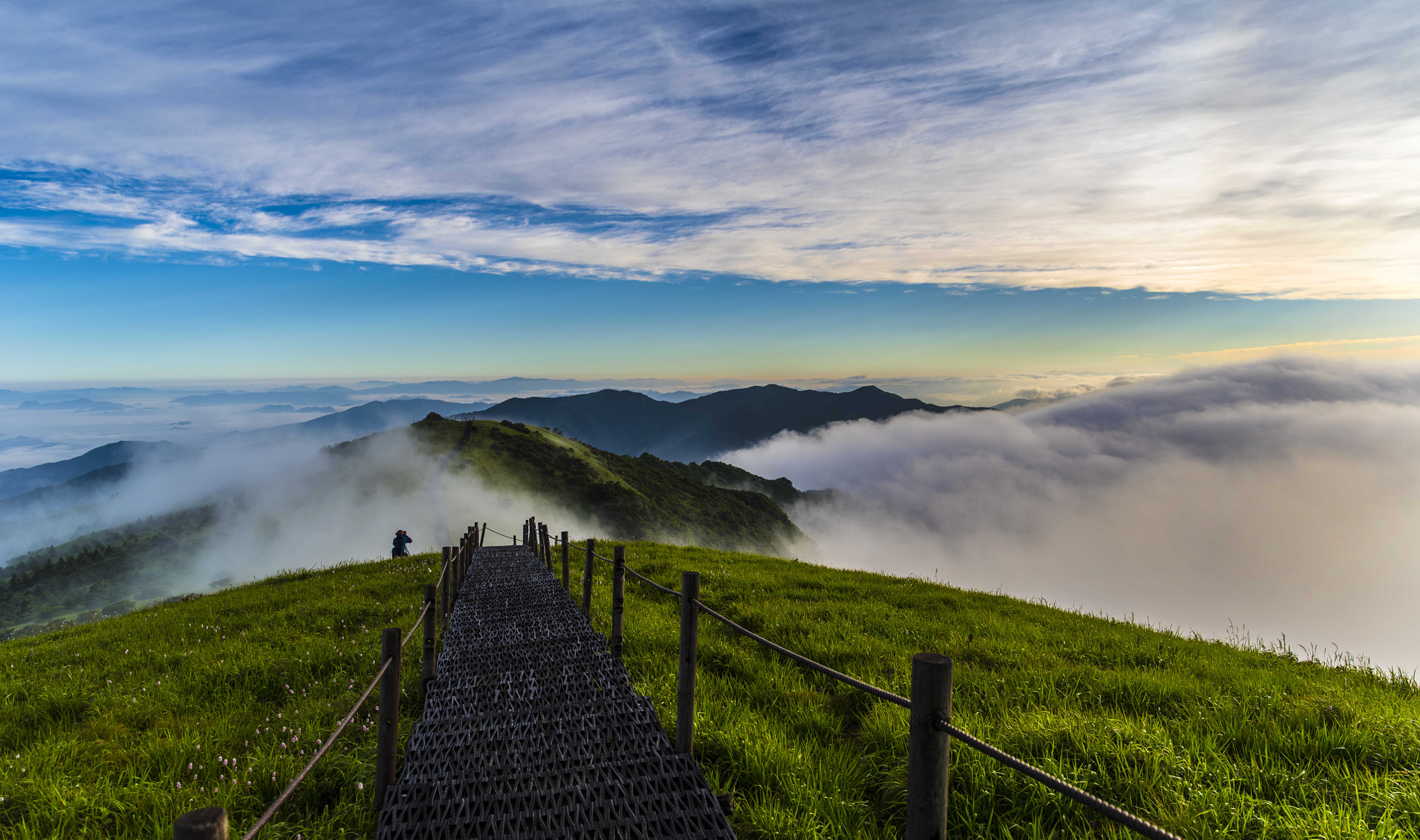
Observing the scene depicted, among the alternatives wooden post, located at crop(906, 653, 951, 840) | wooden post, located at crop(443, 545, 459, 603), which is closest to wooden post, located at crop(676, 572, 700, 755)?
wooden post, located at crop(906, 653, 951, 840)

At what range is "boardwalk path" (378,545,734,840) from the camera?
4.52 metres

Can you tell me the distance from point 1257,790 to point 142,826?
335 inches

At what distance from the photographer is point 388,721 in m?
4.90

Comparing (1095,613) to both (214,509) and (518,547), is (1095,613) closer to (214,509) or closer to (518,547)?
(518,547)

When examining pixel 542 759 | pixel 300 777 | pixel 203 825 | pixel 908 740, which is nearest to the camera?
pixel 203 825

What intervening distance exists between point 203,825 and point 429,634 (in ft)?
17.8

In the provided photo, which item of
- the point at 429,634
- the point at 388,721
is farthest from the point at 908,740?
the point at 429,634

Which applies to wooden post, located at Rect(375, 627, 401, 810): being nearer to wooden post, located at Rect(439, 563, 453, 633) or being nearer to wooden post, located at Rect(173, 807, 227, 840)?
wooden post, located at Rect(173, 807, 227, 840)

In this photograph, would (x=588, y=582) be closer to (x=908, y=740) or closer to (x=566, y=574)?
(x=566, y=574)

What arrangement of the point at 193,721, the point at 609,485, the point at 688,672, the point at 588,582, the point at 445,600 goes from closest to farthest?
the point at 688,672, the point at 193,721, the point at 588,582, the point at 445,600, the point at 609,485

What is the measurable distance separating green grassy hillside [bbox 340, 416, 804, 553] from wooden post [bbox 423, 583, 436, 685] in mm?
107468

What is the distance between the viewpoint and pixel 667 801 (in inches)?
185

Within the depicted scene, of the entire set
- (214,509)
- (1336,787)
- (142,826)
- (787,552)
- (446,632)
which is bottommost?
(787,552)

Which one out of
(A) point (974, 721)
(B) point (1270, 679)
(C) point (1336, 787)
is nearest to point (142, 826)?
(A) point (974, 721)
